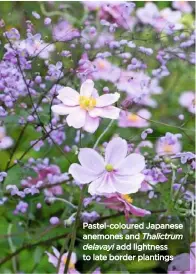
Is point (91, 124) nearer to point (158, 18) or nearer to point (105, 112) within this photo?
point (105, 112)

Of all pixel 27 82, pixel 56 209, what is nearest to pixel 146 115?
pixel 56 209

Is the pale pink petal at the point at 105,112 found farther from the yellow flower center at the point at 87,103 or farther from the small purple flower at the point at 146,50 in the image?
the small purple flower at the point at 146,50

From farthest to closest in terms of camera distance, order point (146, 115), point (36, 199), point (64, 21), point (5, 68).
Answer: point (146, 115) < point (64, 21) < point (36, 199) < point (5, 68)

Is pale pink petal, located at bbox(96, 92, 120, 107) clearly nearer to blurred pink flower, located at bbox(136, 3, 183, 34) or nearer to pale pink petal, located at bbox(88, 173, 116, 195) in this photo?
pale pink petal, located at bbox(88, 173, 116, 195)

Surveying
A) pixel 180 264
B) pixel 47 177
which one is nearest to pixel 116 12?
pixel 47 177

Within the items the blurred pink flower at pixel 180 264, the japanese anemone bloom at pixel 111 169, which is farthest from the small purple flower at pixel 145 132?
the blurred pink flower at pixel 180 264

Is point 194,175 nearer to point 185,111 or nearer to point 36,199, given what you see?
point 36,199
